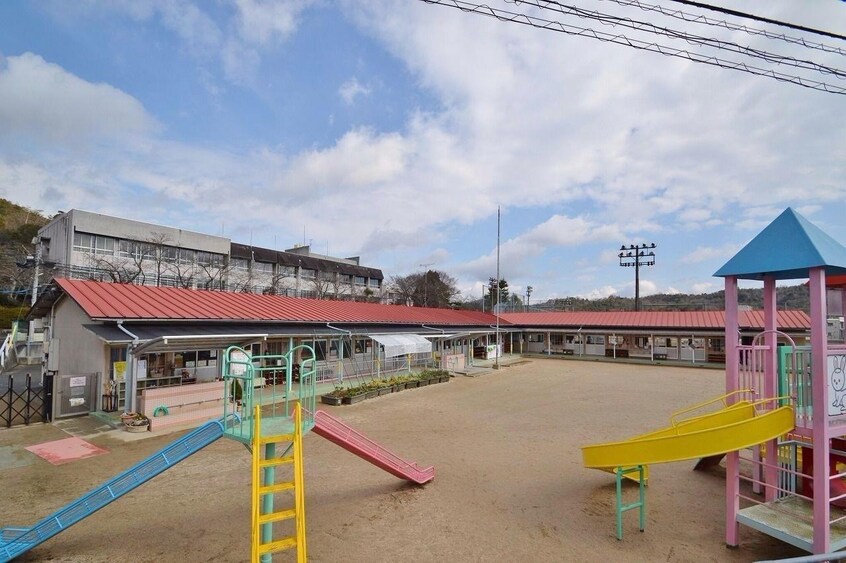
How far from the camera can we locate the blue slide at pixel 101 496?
19.3ft

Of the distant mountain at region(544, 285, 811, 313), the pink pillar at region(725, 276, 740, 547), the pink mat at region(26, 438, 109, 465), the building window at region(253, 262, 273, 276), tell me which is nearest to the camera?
the pink pillar at region(725, 276, 740, 547)

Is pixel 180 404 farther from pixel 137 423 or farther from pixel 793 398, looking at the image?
pixel 793 398

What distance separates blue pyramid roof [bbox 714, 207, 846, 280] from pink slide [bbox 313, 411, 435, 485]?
670 centimetres

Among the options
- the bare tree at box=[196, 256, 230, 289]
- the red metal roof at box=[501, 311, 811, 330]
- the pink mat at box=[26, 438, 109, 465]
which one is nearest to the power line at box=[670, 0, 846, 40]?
the pink mat at box=[26, 438, 109, 465]

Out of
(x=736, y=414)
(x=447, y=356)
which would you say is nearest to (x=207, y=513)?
(x=736, y=414)

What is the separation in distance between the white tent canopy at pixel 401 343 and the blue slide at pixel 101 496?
1425cm

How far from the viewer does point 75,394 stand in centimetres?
1347

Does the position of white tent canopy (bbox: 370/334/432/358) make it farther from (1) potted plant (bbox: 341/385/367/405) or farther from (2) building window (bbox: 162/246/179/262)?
(2) building window (bbox: 162/246/179/262)

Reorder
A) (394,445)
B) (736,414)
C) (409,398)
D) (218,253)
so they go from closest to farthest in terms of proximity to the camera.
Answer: (736,414), (394,445), (409,398), (218,253)

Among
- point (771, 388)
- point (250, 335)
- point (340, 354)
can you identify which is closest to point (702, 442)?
point (771, 388)

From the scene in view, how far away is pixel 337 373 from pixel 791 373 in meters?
17.4

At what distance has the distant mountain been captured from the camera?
34.2 metres

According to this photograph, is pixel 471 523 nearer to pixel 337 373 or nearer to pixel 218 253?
pixel 337 373

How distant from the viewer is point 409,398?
58.9 feet
